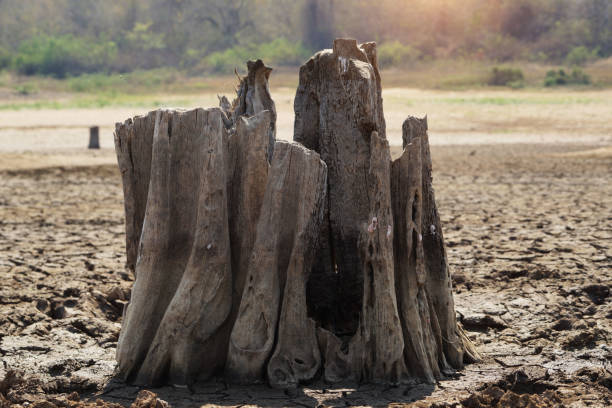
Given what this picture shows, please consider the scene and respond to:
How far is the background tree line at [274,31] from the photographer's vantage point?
157ft

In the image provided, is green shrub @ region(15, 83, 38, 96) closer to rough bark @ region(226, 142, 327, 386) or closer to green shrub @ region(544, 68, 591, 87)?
green shrub @ region(544, 68, 591, 87)

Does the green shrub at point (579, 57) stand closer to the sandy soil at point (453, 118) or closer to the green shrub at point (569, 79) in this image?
the green shrub at point (569, 79)

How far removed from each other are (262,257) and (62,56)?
49.1 meters

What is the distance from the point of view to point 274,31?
56.0 metres

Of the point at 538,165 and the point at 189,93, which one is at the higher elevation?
the point at 189,93

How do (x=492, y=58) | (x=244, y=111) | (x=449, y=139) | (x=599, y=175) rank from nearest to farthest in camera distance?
(x=244, y=111)
(x=599, y=175)
(x=449, y=139)
(x=492, y=58)

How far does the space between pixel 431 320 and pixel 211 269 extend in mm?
1135

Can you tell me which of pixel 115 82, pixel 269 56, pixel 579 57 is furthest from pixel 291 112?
pixel 579 57

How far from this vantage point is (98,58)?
2013 inches

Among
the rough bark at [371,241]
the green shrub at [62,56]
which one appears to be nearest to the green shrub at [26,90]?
the green shrub at [62,56]

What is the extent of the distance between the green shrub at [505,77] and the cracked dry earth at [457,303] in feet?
90.2

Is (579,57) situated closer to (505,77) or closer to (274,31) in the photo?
(505,77)

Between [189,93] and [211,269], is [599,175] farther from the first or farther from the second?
[189,93]

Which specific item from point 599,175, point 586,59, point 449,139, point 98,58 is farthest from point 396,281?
point 98,58
